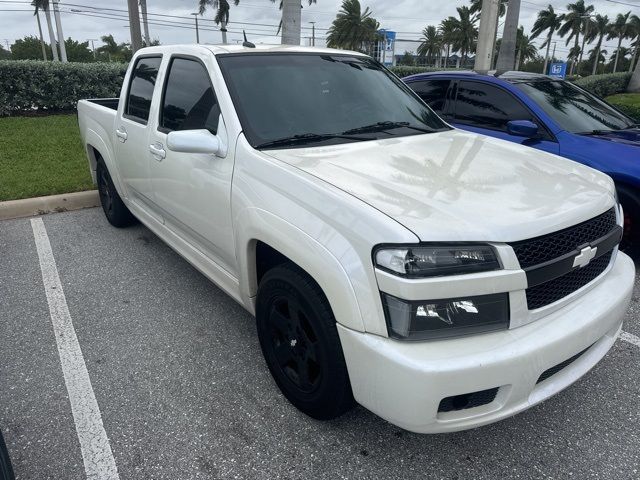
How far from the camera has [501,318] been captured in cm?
190

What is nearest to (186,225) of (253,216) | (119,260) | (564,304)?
(253,216)

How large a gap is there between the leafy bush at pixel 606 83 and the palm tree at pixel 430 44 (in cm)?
5059

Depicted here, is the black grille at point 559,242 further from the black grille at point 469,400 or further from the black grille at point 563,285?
the black grille at point 469,400

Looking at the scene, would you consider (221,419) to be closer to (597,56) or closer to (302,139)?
(302,139)

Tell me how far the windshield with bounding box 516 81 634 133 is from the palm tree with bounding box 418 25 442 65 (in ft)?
245

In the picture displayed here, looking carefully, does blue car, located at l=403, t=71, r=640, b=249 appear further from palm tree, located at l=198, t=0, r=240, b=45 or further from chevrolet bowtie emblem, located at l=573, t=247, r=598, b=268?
palm tree, located at l=198, t=0, r=240, b=45

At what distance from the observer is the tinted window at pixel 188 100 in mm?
2988

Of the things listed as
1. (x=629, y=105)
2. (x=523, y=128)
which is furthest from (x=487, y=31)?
(x=523, y=128)

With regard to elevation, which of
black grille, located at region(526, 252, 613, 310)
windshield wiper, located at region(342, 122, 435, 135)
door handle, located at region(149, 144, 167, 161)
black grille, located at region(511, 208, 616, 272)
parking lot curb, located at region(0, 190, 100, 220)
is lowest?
parking lot curb, located at region(0, 190, 100, 220)

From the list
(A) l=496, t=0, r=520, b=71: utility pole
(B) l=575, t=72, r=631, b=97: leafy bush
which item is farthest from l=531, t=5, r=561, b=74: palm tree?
(A) l=496, t=0, r=520, b=71: utility pole

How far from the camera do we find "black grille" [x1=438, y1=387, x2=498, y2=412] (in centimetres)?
189

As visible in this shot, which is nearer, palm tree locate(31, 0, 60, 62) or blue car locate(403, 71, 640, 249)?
blue car locate(403, 71, 640, 249)

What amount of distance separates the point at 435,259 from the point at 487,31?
1230cm

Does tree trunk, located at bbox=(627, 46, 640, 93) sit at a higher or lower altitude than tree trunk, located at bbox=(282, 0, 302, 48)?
lower
